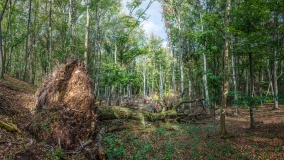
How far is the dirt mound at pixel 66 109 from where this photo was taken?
690cm

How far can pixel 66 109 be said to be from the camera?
7430 millimetres

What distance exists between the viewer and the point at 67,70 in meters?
8.67

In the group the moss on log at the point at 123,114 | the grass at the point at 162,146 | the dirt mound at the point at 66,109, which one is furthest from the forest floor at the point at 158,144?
the moss on log at the point at 123,114

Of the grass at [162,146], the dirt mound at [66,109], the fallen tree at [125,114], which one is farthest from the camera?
the fallen tree at [125,114]

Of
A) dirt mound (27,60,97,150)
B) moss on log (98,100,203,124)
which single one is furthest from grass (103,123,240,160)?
moss on log (98,100,203,124)

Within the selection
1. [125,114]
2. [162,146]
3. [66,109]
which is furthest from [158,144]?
[66,109]

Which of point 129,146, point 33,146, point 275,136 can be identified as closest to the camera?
point 33,146

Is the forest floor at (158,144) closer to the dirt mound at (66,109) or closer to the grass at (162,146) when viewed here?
the grass at (162,146)

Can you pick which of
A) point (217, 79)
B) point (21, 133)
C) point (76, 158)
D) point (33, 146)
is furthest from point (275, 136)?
point (21, 133)

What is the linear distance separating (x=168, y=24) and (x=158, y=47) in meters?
12.9

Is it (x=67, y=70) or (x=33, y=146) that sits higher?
(x=67, y=70)

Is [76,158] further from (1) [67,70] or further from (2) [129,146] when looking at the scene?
(1) [67,70]

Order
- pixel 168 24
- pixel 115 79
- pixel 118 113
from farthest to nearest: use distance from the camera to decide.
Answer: pixel 168 24 < pixel 115 79 < pixel 118 113

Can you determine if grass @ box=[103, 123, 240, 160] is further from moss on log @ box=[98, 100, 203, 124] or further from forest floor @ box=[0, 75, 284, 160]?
moss on log @ box=[98, 100, 203, 124]
